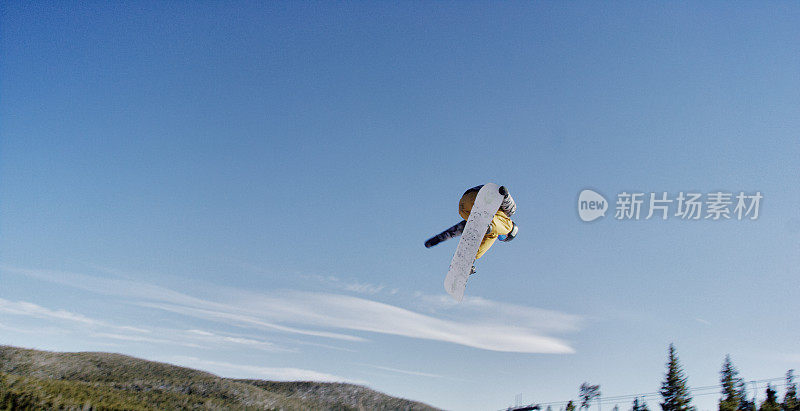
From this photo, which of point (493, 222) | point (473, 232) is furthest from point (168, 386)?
point (493, 222)

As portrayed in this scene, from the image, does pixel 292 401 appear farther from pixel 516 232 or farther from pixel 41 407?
pixel 516 232

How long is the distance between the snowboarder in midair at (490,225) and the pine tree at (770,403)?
61292 millimetres

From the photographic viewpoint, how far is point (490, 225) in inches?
310

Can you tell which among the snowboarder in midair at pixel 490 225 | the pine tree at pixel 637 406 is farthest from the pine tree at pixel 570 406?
the snowboarder in midair at pixel 490 225

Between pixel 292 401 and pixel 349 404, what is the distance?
11408mm

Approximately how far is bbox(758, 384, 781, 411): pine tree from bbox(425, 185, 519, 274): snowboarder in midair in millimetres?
61292

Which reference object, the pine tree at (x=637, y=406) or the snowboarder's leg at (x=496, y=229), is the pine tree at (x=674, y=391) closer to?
the pine tree at (x=637, y=406)

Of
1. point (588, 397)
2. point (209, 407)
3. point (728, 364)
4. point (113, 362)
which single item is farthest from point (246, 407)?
point (728, 364)

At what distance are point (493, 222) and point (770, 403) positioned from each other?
65.3m

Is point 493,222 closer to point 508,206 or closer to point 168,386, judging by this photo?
point 508,206

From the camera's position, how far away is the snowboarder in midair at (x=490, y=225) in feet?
25.5

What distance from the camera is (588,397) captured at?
81.3 meters

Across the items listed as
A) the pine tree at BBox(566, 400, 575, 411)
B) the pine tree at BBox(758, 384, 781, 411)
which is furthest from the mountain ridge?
the pine tree at BBox(758, 384, 781, 411)

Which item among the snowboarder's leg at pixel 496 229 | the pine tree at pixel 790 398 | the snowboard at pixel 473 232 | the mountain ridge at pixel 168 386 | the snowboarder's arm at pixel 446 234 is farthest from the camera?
the mountain ridge at pixel 168 386
